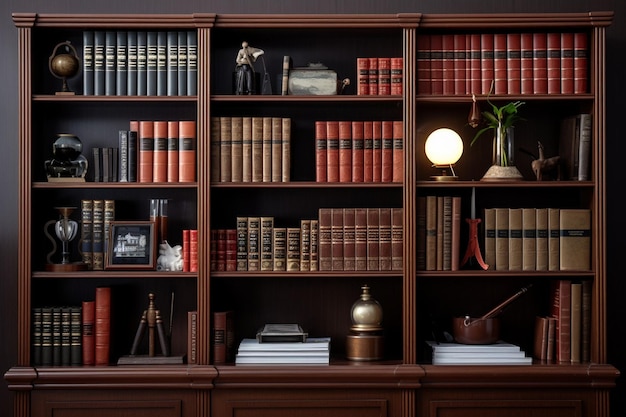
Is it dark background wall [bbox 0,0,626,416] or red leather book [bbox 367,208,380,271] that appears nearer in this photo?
red leather book [bbox 367,208,380,271]

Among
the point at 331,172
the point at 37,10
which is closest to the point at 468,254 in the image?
the point at 331,172

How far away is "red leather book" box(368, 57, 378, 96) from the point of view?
3711 millimetres

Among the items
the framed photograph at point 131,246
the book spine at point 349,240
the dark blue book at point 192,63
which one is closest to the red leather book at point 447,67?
the book spine at point 349,240

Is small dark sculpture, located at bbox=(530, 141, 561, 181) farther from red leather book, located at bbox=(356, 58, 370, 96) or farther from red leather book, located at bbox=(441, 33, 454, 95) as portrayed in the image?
red leather book, located at bbox=(356, 58, 370, 96)

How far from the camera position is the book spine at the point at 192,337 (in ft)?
11.9

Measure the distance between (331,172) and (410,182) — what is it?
1.20ft

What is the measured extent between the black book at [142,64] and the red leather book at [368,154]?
3.39 ft

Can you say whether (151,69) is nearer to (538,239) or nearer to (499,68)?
(499,68)

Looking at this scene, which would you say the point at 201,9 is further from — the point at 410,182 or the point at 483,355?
the point at 483,355

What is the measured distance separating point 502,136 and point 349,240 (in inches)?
34.0

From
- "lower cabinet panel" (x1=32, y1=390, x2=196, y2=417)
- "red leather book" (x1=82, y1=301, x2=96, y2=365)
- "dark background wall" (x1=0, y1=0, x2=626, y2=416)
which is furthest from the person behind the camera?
"dark background wall" (x1=0, y1=0, x2=626, y2=416)

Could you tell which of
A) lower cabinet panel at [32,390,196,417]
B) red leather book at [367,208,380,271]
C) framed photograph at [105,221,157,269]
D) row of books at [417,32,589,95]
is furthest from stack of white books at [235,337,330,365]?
row of books at [417,32,589,95]

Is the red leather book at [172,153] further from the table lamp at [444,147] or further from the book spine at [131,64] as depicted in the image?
the table lamp at [444,147]

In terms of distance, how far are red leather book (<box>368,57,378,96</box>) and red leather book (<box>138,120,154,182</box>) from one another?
103cm
